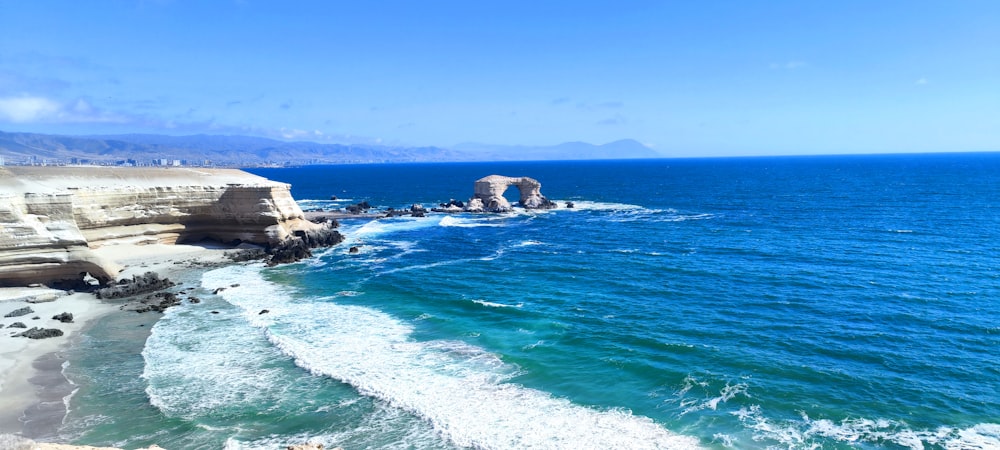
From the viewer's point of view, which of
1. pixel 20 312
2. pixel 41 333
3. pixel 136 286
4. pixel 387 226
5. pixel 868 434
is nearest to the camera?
pixel 868 434

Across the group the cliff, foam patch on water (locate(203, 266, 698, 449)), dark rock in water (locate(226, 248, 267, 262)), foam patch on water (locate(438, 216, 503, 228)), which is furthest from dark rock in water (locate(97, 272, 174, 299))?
foam patch on water (locate(438, 216, 503, 228))

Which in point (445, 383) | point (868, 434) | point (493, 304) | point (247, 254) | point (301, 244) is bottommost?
point (868, 434)

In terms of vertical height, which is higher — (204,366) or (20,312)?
(20,312)

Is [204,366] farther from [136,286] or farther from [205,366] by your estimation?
[136,286]

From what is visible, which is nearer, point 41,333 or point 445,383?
point 445,383

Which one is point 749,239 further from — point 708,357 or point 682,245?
point 708,357

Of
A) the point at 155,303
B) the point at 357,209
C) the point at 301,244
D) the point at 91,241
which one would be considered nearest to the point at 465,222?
the point at 357,209

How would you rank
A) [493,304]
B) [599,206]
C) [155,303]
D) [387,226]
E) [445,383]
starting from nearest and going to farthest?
[445,383]
[493,304]
[155,303]
[387,226]
[599,206]
